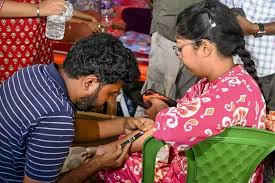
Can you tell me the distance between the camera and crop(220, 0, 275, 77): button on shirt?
9.36 feet

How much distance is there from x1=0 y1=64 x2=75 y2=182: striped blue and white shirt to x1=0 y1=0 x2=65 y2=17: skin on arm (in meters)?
0.76

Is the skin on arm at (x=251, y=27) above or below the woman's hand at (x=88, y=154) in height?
above

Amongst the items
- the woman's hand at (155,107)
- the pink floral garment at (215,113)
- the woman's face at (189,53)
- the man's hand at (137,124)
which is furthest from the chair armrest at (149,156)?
the woman's hand at (155,107)

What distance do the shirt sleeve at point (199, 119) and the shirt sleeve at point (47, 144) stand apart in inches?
14.4

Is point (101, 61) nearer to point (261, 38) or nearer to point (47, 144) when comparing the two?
point (47, 144)

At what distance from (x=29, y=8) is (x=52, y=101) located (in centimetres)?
102

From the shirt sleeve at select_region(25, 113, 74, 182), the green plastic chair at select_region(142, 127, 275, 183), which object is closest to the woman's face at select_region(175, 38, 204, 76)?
the green plastic chair at select_region(142, 127, 275, 183)

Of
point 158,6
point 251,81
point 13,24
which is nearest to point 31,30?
point 13,24

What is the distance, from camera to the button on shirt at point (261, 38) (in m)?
2.85

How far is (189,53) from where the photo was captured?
2084mm

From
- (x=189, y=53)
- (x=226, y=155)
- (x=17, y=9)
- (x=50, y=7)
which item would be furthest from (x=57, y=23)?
(x=226, y=155)

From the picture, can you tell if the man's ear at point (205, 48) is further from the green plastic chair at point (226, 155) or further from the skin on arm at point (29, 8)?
the skin on arm at point (29, 8)

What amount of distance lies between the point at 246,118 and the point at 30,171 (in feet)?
2.96

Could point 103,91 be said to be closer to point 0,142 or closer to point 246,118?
point 0,142
